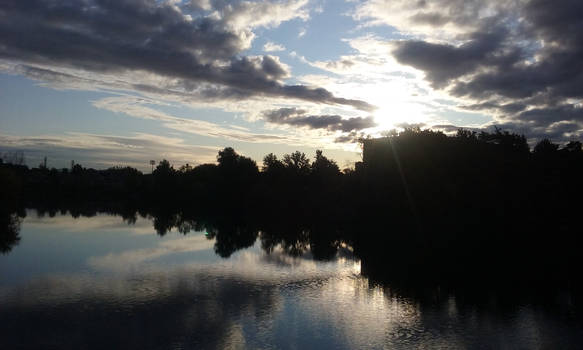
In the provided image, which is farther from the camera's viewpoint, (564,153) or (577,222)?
(564,153)

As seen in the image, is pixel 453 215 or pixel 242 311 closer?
pixel 242 311

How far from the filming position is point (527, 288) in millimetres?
34188

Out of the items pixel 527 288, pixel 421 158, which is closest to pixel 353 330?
pixel 527 288

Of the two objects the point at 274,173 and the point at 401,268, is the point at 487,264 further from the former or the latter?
the point at 274,173

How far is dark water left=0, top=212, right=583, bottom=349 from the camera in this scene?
20859 mm

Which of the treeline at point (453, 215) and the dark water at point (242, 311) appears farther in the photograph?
the treeline at point (453, 215)

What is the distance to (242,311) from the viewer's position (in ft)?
83.7

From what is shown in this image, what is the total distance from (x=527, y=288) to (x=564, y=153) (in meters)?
54.8

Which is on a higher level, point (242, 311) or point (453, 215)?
point (453, 215)

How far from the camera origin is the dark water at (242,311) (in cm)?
2086

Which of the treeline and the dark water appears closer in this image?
the dark water

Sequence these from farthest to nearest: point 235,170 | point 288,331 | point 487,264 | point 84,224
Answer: point 235,170 < point 84,224 < point 487,264 < point 288,331

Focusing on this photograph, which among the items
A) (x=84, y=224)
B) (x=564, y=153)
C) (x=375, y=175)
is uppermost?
(x=564, y=153)

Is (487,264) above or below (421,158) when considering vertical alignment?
below
